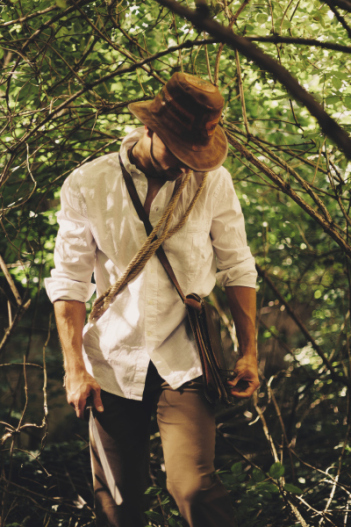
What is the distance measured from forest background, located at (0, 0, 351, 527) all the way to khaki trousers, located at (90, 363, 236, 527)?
0.13 meters

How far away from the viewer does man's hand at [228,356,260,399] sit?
88.3 inches

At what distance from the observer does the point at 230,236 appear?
2.40 metres

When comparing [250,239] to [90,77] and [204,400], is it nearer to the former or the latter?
[90,77]

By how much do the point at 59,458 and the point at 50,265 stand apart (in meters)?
1.67

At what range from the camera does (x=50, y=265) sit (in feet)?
11.8

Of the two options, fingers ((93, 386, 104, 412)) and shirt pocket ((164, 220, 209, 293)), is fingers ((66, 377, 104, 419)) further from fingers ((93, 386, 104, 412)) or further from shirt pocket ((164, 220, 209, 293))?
shirt pocket ((164, 220, 209, 293))

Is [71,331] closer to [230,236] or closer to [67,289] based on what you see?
[67,289]

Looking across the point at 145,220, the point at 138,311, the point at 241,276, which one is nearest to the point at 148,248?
the point at 145,220

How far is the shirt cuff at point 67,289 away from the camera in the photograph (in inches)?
88.5

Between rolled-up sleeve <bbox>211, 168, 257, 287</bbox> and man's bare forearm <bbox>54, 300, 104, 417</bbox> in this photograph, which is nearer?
man's bare forearm <bbox>54, 300, 104, 417</bbox>

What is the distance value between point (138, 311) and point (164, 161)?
635 mm

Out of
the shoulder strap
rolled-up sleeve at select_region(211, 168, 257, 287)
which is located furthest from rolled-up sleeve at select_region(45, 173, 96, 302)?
rolled-up sleeve at select_region(211, 168, 257, 287)

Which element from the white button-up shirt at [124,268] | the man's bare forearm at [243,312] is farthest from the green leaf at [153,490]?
the man's bare forearm at [243,312]

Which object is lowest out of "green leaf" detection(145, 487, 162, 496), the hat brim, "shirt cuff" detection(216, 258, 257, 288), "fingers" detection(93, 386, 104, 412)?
"green leaf" detection(145, 487, 162, 496)
